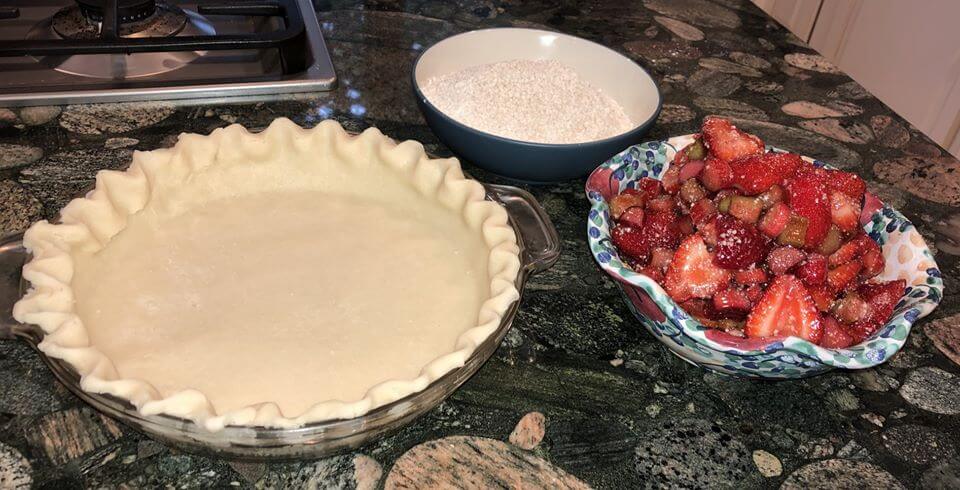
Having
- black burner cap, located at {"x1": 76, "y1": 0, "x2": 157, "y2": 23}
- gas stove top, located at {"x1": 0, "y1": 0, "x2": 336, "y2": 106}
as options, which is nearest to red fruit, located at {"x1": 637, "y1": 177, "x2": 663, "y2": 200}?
gas stove top, located at {"x1": 0, "y1": 0, "x2": 336, "y2": 106}

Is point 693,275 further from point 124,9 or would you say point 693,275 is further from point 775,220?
point 124,9

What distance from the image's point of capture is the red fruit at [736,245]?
904mm

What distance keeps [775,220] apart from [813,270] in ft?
0.25

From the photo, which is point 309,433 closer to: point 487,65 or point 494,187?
point 494,187

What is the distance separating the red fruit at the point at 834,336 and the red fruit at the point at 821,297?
25 millimetres

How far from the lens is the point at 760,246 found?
0.92m

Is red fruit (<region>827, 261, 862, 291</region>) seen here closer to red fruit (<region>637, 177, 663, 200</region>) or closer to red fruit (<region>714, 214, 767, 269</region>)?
red fruit (<region>714, 214, 767, 269</region>)

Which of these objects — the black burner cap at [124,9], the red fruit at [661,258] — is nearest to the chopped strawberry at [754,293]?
the red fruit at [661,258]

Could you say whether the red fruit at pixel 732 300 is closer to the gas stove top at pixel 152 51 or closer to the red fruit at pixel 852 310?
the red fruit at pixel 852 310

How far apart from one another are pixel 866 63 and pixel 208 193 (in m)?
2.77

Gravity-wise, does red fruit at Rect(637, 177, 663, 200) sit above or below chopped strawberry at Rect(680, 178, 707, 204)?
below

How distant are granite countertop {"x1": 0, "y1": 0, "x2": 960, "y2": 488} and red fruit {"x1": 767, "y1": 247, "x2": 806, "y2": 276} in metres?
0.16

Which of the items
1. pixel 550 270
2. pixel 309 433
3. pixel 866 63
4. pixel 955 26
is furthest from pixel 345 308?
pixel 866 63

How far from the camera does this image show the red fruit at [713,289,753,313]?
890 millimetres
